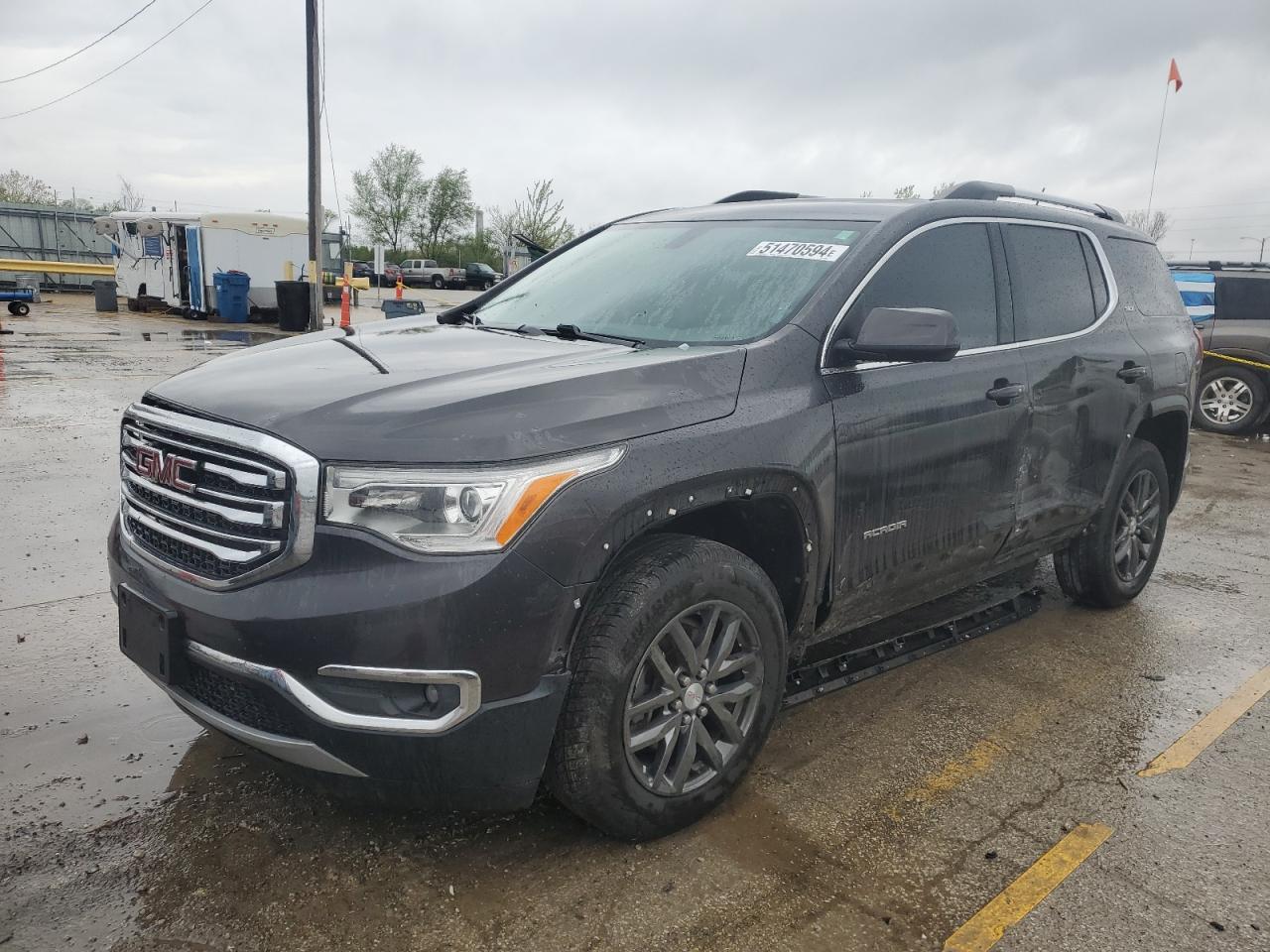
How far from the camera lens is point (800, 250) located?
11.4 feet

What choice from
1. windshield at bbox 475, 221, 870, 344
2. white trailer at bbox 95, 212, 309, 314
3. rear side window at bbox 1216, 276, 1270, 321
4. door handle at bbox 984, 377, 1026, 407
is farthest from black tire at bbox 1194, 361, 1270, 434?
white trailer at bbox 95, 212, 309, 314

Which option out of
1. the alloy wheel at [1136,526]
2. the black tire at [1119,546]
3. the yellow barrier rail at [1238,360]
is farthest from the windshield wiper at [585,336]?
the yellow barrier rail at [1238,360]

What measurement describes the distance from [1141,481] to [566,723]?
3602 millimetres

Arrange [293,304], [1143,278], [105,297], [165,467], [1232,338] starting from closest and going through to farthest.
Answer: [165,467] → [1143,278] → [1232,338] → [293,304] → [105,297]

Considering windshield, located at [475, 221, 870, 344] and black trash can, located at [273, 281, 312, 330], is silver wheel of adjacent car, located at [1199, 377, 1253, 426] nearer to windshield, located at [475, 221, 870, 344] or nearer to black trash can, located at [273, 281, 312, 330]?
windshield, located at [475, 221, 870, 344]

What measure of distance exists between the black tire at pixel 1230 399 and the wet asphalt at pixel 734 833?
840 cm

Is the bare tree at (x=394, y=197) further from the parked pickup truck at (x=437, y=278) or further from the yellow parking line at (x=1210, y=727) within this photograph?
the yellow parking line at (x=1210, y=727)

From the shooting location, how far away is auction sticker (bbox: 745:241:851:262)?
338 cm

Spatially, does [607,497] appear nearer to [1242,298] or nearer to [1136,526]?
[1136,526]

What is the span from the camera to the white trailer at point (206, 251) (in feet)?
74.5

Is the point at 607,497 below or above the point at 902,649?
above

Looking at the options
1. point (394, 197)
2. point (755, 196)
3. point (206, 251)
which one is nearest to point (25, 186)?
point (394, 197)

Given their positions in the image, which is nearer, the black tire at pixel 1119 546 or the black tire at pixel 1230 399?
the black tire at pixel 1119 546

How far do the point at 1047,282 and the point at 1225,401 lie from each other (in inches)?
367
